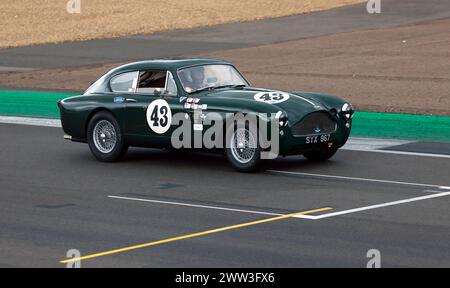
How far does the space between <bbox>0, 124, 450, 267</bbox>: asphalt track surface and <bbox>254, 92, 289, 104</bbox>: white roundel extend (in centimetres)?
96

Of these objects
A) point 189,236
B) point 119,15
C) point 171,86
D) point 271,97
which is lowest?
point 189,236

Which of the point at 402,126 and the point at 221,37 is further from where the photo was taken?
the point at 221,37

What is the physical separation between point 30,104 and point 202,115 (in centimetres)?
853

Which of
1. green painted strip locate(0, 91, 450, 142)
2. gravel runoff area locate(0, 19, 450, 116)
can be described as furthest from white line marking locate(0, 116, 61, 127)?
green painted strip locate(0, 91, 450, 142)

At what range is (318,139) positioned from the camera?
15070 millimetres

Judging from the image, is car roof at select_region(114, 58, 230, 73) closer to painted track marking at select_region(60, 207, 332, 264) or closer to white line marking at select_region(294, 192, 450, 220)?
painted track marking at select_region(60, 207, 332, 264)

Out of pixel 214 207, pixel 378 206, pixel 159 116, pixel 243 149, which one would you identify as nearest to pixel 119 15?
pixel 159 116

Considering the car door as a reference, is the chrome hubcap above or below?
below

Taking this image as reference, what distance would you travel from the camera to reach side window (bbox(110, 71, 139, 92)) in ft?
53.5

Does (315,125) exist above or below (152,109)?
below

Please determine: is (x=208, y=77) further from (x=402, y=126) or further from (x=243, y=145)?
(x=402, y=126)

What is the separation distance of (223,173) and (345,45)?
20144 mm

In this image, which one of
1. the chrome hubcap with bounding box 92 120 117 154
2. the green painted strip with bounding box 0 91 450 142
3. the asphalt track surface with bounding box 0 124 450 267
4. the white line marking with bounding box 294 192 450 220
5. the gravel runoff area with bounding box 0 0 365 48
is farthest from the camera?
the gravel runoff area with bounding box 0 0 365 48

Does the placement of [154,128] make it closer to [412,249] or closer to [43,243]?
[43,243]
